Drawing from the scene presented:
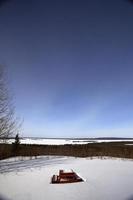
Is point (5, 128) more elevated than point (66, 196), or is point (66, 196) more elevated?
point (5, 128)

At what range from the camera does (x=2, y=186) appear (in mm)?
6535

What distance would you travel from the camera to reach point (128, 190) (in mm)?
5836

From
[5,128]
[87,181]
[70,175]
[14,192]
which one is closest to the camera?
[14,192]

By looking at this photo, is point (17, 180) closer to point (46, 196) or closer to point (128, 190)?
point (46, 196)

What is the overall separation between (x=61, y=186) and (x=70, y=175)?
1.27 metres

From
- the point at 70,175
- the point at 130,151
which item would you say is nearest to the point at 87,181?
the point at 70,175

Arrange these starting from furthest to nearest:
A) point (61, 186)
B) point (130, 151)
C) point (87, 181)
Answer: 1. point (130, 151)
2. point (87, 181)
3. point (61, 186)

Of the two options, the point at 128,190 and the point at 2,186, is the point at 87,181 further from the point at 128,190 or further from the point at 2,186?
the point at 2,186

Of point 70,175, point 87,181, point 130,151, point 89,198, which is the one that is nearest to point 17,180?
point 70,175

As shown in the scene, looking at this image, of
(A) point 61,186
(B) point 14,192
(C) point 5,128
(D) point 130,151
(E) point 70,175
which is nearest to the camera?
(B) point 14,192

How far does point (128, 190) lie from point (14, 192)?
98.6 inches

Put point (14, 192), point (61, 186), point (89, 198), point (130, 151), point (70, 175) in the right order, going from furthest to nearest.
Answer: point (130, 151) → point (70, 175) → point (61, 186) → point (14, 192) → point (89, 198)

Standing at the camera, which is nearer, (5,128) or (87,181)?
(87,181)

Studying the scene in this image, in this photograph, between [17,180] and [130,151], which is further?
[130,151]
